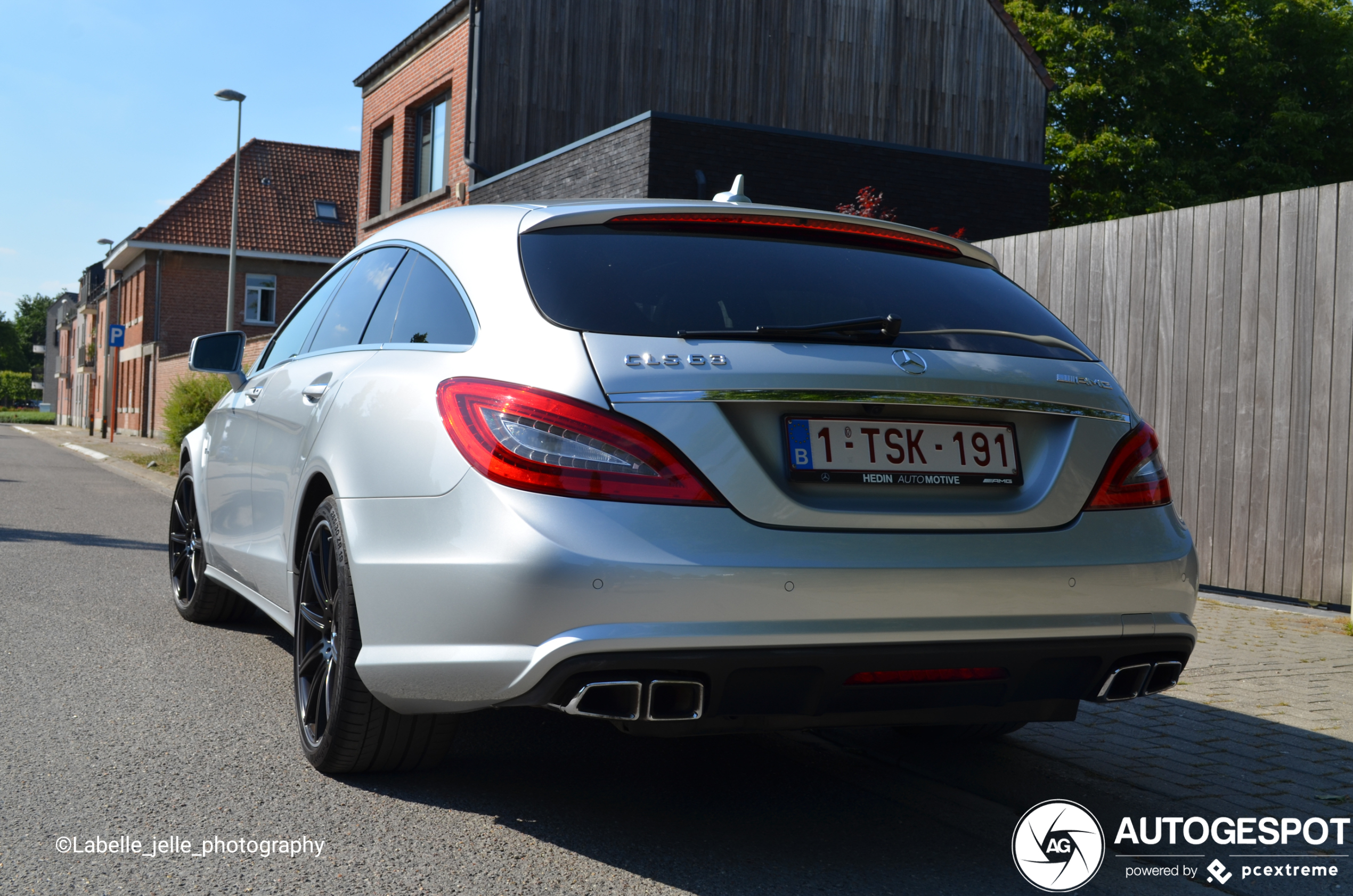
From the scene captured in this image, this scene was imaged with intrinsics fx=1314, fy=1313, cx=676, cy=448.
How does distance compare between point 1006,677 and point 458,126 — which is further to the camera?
point 458,126

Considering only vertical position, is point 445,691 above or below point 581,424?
below

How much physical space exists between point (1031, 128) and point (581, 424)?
20.7m

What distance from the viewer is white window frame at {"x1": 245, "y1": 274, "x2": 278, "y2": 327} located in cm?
4391

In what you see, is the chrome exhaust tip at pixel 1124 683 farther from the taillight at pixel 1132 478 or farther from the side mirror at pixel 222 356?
the side mirror at pixel 222 356

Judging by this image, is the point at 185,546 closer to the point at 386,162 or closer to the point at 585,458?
the point at 585,458

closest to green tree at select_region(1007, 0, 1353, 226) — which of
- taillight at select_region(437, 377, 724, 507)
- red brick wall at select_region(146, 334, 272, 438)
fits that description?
red brick wall at select_region(146, 334, 272, 438)

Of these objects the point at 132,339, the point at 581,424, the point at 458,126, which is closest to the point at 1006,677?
the point at 581,424

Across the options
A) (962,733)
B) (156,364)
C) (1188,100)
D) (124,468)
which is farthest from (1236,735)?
(156,364)

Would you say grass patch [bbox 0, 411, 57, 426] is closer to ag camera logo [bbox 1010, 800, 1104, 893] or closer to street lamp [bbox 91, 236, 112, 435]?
street lamp [bbox 91, 236, 112, 435]

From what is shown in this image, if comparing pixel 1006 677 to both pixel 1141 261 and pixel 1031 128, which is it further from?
pixel 1031 128

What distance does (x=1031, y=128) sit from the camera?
21.9 meters

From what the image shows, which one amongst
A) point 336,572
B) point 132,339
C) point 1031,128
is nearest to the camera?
point 336,572

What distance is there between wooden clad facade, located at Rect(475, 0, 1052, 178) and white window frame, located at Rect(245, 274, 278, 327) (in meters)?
27.3

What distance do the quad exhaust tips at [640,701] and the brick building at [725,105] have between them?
12.1 m
